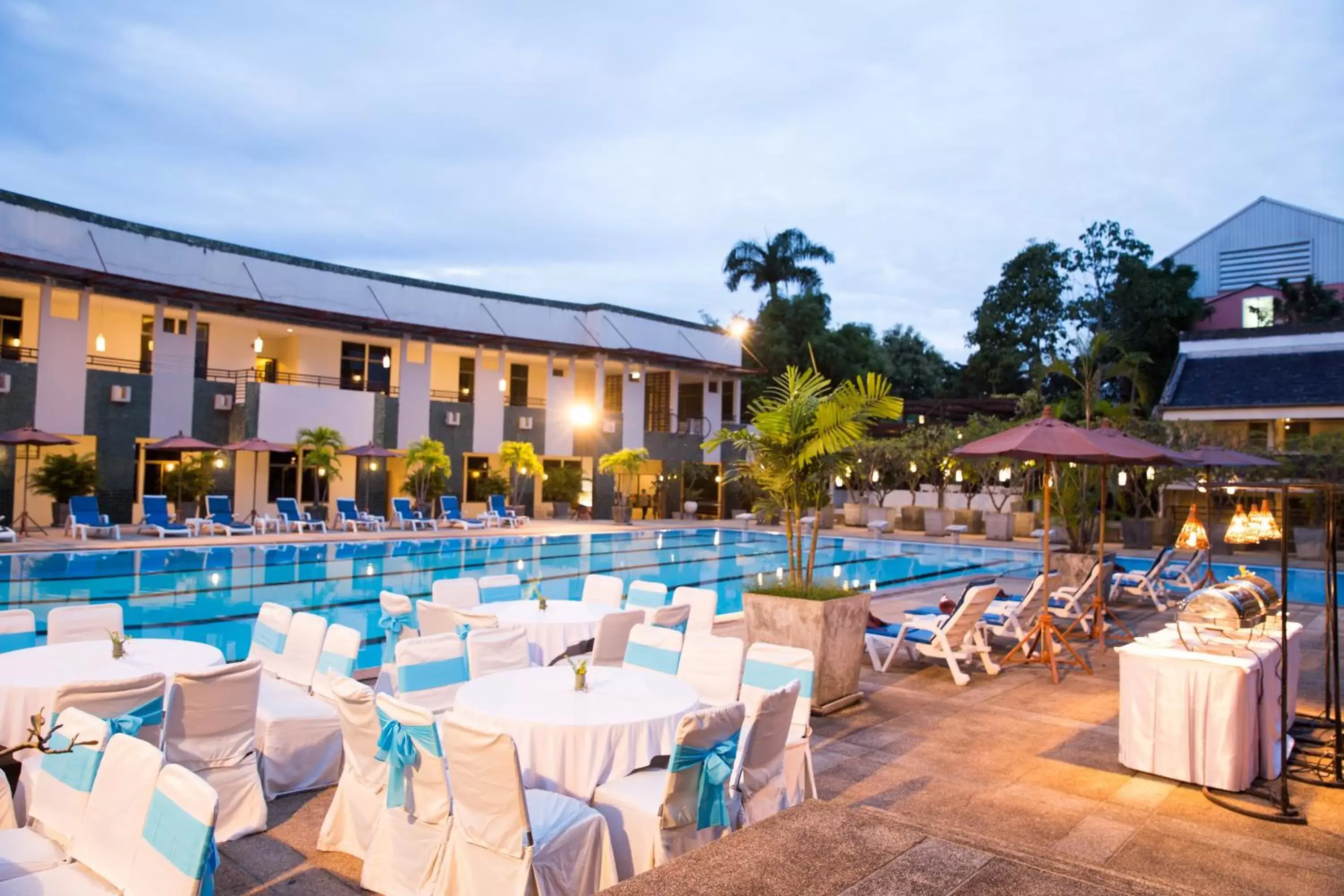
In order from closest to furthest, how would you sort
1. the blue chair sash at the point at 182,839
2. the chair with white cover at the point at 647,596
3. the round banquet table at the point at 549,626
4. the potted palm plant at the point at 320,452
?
the blue chair sash at the point at 182,839 < the round banquet table at the point at 549,626 < the chair with white cover at the point at 647,596 < the potted palm plant at the point at 320,452

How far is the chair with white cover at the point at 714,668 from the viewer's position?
5625mm

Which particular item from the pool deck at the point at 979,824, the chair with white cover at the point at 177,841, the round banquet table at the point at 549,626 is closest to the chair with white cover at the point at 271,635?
the round banquet table at the point at 549,626

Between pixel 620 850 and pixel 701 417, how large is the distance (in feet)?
110

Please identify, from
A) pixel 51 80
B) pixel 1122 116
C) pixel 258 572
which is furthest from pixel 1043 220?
pixel 258 572

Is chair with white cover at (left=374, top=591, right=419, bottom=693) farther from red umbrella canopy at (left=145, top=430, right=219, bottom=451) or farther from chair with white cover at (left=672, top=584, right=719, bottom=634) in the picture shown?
red umbrella canopy at (left=145, top=430, right=219, bottom=451)

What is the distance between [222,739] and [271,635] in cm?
219

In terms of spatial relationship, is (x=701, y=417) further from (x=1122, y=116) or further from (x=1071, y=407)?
(x=1122, y=116)

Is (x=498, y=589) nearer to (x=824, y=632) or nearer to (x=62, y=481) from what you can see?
(x=824, y=632)

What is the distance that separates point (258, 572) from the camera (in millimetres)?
16453

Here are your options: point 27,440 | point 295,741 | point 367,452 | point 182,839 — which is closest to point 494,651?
point 295,741

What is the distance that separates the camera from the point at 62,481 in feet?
69.6

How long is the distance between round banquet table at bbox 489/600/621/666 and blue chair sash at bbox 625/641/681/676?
124 centimetres

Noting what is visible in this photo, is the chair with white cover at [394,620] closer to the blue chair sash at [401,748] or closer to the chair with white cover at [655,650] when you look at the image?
the chair with white cover at [655,650]

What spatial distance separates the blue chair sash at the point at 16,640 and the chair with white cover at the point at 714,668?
433cm
